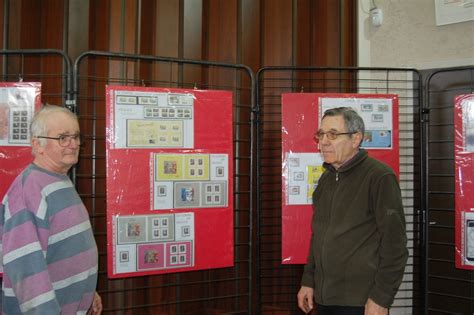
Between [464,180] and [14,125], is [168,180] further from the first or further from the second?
[464,180]

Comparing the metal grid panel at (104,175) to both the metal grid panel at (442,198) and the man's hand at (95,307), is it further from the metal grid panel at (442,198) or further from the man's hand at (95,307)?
the metal grid panel at (442,198)

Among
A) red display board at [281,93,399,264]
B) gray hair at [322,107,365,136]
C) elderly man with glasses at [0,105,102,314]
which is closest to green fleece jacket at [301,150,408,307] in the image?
gray hair at [322,107,365,136]

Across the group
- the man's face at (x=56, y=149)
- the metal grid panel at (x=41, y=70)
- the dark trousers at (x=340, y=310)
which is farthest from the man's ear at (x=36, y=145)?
the dark trousers at (x=340, y=310)

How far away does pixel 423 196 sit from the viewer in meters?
2.89

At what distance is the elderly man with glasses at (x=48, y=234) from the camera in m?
1.55

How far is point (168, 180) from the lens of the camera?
2.52 metres

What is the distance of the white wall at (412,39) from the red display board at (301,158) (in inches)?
28.3

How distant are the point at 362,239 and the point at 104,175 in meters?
1.61

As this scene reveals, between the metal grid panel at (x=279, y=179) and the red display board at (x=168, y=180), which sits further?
the metal grid panel at (x=279, y=179)

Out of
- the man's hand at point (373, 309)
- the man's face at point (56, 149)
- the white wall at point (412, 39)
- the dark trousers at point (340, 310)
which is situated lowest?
the dark trousers at point (340, 310)

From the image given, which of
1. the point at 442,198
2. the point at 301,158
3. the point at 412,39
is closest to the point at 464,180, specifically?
the point at 442,198

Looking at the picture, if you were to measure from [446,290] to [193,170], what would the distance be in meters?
1.96

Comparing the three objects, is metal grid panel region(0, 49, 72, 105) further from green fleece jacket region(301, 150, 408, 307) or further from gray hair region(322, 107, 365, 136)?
green fleece jacket region(301, 150, 408, 307)

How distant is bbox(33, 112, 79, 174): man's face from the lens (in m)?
1.74
